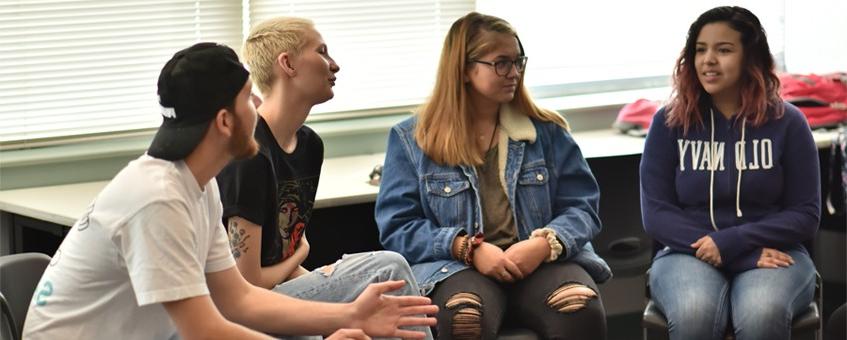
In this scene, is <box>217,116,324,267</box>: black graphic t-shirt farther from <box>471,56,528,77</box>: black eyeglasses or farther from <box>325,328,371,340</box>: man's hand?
<box>471,56,528,77</box>: black eyeglasses

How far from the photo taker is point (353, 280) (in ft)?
8.89

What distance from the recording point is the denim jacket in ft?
10.5

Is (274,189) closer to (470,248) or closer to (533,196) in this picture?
(470,248)

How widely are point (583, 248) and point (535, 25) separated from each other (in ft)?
4.94

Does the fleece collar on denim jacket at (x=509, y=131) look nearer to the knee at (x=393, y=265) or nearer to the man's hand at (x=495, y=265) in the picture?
the man's hand at (x=495, y=265)

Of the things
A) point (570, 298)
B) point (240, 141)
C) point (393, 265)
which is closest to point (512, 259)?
point (570, 298)

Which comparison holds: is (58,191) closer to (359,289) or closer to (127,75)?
(127,75)

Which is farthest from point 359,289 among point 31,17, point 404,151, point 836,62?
point 836,62

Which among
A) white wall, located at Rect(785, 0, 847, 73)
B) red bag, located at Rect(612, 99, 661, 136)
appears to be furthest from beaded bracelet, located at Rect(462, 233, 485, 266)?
white wall, located at Rect(785, 0, 847, 73)

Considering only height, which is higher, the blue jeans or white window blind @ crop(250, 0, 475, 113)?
white window blind @ crop(250, 0, 475, 113)

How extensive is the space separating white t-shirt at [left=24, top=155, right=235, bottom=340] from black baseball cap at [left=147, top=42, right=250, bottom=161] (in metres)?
0.03

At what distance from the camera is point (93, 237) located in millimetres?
2129

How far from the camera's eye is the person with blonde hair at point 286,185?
8.70 feet

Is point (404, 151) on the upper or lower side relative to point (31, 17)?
lower
